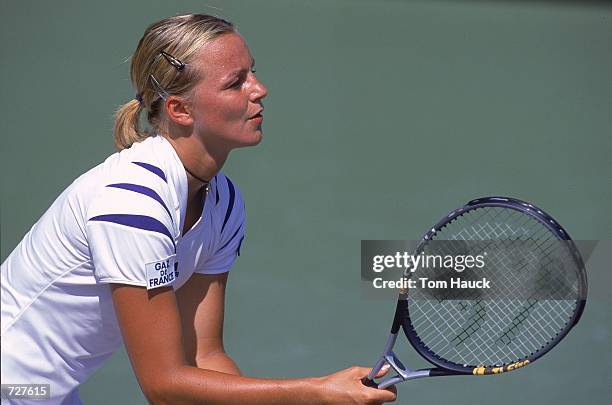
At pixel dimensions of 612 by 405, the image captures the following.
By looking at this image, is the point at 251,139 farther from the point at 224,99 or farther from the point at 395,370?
the point at 395,370

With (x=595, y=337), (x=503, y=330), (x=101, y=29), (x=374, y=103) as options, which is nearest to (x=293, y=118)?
(x=374, y=103)

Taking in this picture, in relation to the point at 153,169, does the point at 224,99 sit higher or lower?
higher

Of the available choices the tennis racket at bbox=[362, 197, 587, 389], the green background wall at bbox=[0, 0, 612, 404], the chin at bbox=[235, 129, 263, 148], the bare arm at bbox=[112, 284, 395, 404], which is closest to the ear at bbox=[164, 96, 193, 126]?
the chin at bbox=[235, 129, 263, 148]

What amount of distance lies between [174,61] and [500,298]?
1.18 metres

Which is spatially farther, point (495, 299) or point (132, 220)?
point (495, 299)

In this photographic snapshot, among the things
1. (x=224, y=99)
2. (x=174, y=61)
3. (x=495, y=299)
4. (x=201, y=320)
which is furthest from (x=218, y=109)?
(x=495, y=299)

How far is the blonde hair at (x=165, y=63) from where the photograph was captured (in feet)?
8.39

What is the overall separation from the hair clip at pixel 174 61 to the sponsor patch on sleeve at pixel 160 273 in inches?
15.9

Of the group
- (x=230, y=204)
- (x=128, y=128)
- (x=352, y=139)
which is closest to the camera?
(x=128, y=128)

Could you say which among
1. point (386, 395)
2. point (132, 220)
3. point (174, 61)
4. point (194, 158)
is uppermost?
point (174, 61)

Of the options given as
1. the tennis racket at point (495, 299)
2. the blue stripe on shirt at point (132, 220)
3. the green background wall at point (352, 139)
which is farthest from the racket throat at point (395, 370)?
the green background wall at point (352, 139)

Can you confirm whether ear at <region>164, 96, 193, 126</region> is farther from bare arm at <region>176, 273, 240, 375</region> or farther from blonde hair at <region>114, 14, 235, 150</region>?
bare arm at <region>176, 273, 240, 375</region>

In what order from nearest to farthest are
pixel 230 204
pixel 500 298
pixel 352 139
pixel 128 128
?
1. pixel 128 128
2. pixel 230 204
3. pixel 500 298
4. pixel 352 139

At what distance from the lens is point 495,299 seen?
127 inches
